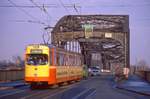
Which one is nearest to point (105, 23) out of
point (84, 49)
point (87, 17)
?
point (87, 17)

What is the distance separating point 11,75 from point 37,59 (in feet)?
45.7

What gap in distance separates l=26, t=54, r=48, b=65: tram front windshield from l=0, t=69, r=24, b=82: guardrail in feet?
30.8

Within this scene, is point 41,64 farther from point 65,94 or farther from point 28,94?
point 28,94

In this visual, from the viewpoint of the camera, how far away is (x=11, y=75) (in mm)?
45844

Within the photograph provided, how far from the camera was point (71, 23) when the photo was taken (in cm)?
7800

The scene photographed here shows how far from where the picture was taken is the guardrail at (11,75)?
1682 inches

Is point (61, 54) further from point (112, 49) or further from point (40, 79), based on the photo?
point (112, 49)

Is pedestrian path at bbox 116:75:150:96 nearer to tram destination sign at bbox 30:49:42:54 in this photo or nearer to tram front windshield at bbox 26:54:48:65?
tram front windshield at bbox 26:54:48:65

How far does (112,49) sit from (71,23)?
28315 mm

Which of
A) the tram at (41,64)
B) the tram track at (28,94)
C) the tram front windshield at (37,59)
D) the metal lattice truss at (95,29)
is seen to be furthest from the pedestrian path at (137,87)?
the metal lattice truss at (95,29)

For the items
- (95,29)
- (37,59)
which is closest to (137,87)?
(37,59)

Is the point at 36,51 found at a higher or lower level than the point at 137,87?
higher

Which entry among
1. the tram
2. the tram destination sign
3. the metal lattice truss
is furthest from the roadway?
the metal lattice truss

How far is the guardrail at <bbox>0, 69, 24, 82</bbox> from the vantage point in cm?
4273
